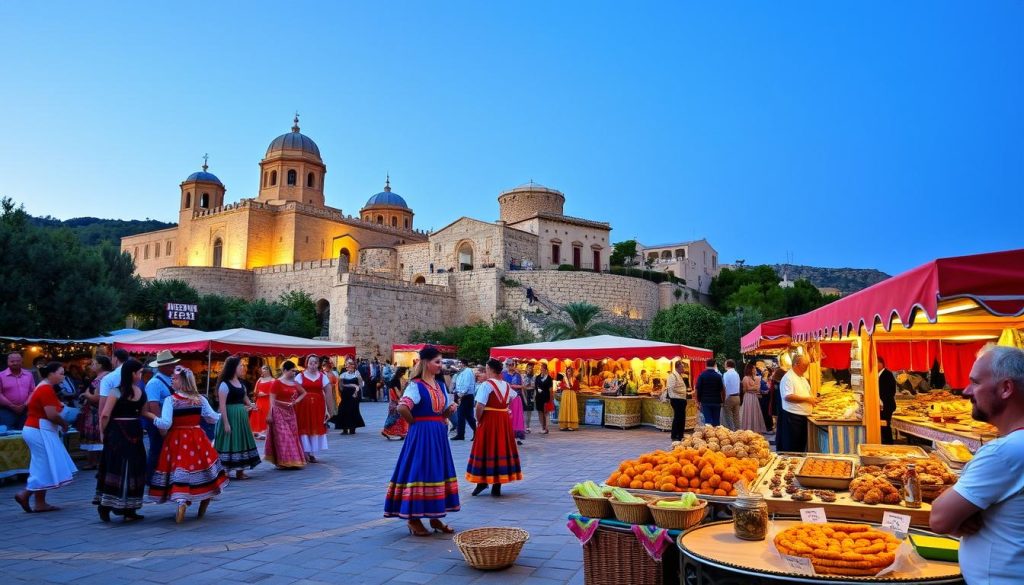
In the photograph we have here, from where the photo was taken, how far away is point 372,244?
5112 cm

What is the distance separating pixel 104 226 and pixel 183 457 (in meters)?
83.6

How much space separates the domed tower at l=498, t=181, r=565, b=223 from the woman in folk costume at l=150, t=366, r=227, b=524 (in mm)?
43393

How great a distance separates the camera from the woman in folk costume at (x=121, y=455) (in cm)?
570

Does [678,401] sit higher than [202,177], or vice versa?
[202,177]

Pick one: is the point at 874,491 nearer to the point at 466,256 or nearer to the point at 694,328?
the point at 694,328

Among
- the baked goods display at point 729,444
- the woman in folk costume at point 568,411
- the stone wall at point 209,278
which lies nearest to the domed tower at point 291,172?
the stone wall at point 209,278

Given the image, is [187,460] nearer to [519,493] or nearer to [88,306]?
[519,493]

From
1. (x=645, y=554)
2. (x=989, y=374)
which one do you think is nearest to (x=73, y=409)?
(x=645, y=554)

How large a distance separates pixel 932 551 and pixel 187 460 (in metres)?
5.66

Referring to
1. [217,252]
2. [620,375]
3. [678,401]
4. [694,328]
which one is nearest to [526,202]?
[694,328]

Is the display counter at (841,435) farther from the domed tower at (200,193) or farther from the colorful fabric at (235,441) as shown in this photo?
the domed tower at (200,193)

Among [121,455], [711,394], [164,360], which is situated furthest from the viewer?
[711,394]

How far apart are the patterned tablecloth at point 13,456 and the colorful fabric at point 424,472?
5.26m

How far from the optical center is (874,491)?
12.0 feet
